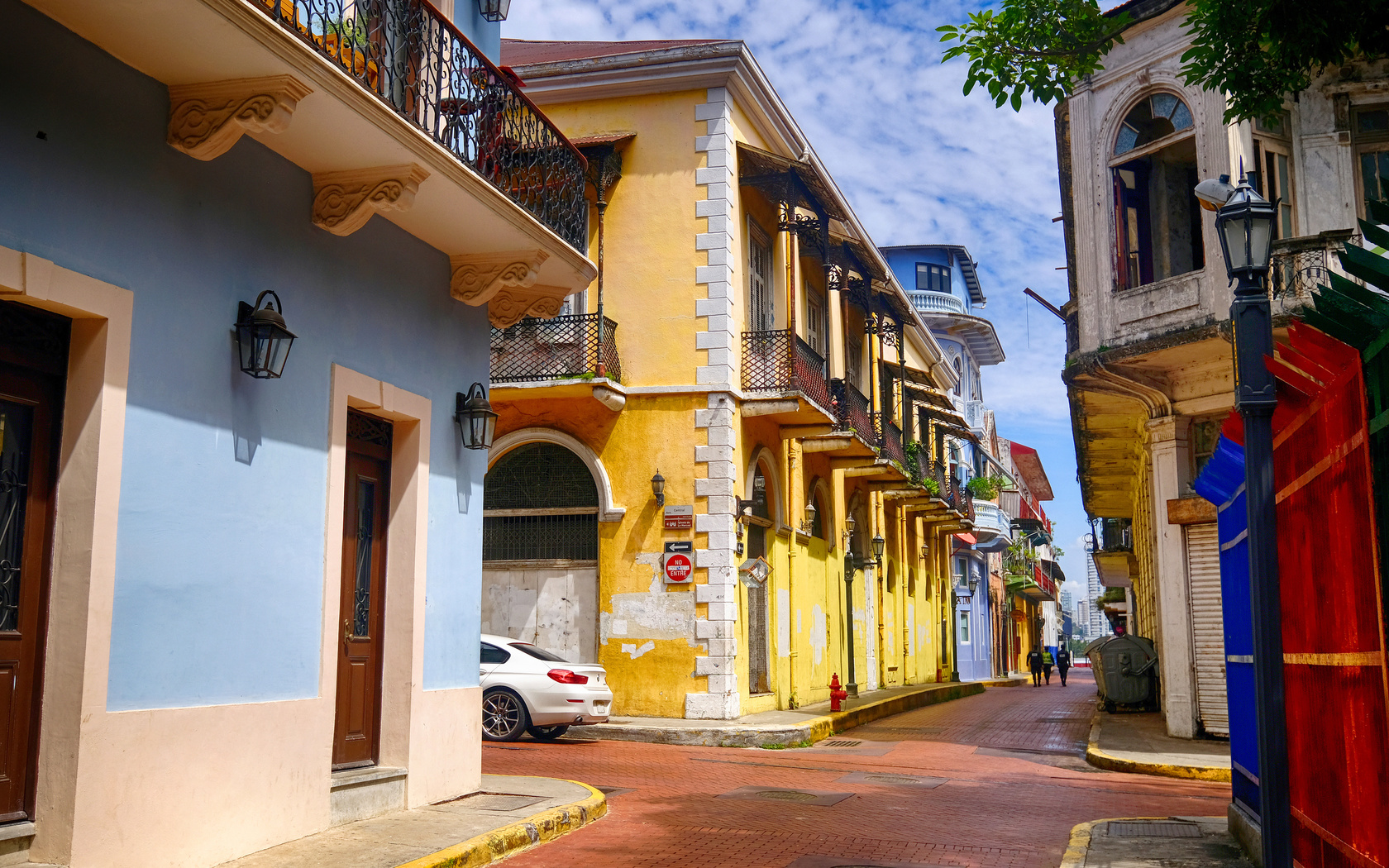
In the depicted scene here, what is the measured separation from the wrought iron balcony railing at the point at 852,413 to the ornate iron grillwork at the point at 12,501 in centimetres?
1629

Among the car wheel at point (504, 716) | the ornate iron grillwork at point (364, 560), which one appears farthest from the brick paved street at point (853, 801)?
the ornate iron grillwork at point (364, 560)

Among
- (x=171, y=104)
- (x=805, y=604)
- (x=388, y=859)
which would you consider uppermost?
(x=171, y=104)

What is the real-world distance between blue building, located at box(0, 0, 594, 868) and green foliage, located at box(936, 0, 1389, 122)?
3.68m

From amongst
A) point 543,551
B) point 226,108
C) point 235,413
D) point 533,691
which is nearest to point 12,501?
point 235,413

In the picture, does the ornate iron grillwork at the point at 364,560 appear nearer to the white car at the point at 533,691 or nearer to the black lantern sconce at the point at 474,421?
the black lantern sconce at the point at 474,421

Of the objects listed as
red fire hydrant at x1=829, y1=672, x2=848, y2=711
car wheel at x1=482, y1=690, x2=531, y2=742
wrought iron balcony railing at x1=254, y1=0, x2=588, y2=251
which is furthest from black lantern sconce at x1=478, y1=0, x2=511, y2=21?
red fire hydrant at x1=829, y1=672, x2=848, y2=711

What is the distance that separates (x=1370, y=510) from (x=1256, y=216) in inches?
81.4

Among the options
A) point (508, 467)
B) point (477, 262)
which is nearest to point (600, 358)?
point (508, 467)

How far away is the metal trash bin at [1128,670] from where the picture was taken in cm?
2178

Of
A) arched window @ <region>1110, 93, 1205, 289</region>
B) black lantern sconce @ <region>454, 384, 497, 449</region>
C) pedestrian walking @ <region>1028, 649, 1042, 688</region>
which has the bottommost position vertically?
pedestrian walking @ <region>1028, 649, 1042, 688</region>

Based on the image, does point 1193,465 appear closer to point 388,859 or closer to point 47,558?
point 388,859

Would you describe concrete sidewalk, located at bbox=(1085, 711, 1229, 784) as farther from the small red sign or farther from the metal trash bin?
the small red sign

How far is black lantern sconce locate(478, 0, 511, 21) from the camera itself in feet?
35.6

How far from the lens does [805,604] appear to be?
22.1 meters
